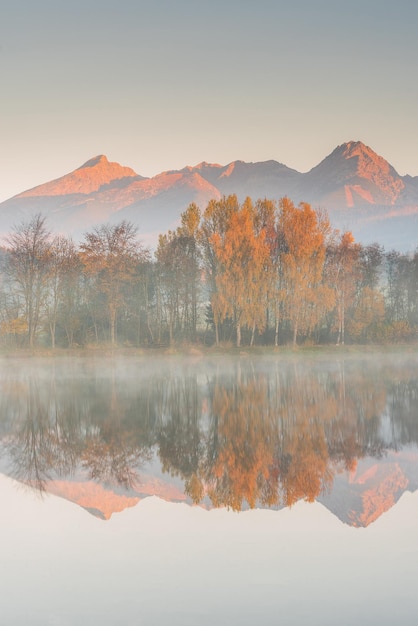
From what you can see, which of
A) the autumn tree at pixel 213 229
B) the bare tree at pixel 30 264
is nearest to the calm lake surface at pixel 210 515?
the bare tree at pixel 30 264

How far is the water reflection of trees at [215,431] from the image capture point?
42.7 ft

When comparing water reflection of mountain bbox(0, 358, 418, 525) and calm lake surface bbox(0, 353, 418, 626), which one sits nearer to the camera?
calm lake surface bbox(0, 353, 418, 626)

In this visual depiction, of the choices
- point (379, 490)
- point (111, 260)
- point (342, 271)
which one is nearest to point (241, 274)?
point (111, 260)

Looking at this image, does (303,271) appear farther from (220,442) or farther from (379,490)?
(379,490)

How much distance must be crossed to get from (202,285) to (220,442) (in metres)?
49.2

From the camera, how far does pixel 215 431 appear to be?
18.3 meters

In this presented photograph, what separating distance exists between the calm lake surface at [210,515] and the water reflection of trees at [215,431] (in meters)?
0.07

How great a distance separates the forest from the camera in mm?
59500

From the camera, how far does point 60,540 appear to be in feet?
32.0

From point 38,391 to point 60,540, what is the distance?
21301 mm

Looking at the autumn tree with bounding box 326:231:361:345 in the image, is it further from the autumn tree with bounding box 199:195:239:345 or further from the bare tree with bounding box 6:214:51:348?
the bare tree with bounding box 6:214:51:348

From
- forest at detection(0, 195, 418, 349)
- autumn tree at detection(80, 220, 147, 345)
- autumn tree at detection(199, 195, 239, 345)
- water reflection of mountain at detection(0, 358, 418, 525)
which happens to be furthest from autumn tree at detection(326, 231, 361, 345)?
water reflection of mountain at detection(0, 358, 418, 525)

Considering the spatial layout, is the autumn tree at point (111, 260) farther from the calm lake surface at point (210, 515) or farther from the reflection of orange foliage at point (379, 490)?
the reflection of orange foliage at point (379, 490)

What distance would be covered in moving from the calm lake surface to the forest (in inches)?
1465
